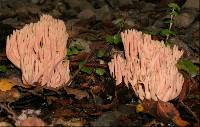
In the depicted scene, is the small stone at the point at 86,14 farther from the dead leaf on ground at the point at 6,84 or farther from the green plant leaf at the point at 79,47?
the dead leaf on ground at the point at 6,84

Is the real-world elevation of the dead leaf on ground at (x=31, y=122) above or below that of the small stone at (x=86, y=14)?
below

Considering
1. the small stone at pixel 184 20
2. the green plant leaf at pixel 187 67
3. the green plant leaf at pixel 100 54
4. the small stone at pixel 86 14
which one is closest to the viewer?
the green plant leaf at pixel 187 67

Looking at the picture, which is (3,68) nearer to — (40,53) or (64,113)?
(40,53)

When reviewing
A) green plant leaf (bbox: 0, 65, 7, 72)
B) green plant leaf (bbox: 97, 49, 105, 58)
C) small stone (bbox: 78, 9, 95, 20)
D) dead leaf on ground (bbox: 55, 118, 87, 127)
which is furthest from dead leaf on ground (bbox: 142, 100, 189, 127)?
small stone (bbox: 78, 9, 95, 20)

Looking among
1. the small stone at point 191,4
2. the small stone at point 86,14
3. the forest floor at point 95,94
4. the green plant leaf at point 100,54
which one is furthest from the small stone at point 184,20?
the green plant leaf at point 100,54

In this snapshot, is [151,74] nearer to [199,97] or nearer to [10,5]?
[199,97]
